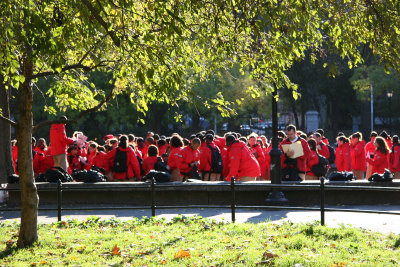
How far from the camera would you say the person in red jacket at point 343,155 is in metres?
19.4

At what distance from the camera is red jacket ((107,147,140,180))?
16.7 meters

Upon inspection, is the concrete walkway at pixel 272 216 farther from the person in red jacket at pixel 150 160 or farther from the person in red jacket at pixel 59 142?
the person in red jacket at pixel 59 142

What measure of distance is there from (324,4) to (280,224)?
13.4 ft

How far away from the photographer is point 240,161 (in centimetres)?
1602

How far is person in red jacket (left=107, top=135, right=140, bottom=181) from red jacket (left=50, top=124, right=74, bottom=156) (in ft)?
3.73

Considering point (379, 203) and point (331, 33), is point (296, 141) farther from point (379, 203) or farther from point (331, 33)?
point (331, 33)

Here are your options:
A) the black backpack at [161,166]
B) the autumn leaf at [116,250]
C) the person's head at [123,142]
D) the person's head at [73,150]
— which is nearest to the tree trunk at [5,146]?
the person's head at [73,150]

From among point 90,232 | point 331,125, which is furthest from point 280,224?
point 331,125

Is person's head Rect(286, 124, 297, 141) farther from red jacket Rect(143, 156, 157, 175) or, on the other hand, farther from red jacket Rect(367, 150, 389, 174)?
red jacket Rect(143, 156, 157, 175)

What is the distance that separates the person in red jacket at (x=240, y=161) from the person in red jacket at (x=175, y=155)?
113cm

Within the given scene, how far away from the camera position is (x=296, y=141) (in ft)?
51.9

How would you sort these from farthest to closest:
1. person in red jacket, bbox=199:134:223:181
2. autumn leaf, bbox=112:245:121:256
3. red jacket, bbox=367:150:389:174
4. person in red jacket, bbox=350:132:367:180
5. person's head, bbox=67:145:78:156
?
person in red jacket, bbox=350:132:367:180 → person's head, bbox=67:145:78:156 → red jacket, bbox=367:150:389:174 → person in red jacket, bbox=199:134:223:181 → autumn leaf, bbox=112:245:121:256

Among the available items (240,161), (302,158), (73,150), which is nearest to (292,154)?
(302,158)

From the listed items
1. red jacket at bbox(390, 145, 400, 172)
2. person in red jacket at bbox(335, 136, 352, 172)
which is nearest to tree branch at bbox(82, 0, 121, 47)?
red jacket at bbox(390, 145, 400, 172)
